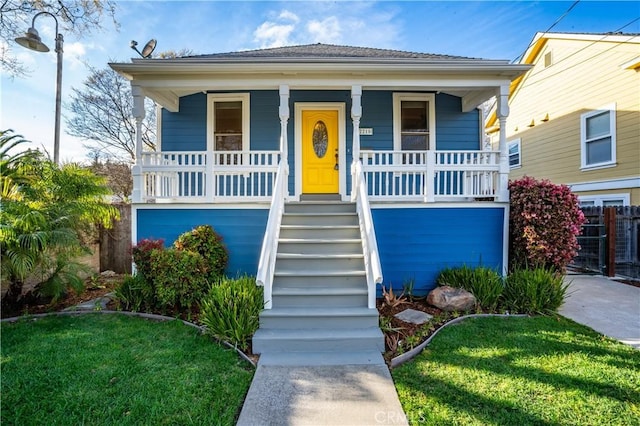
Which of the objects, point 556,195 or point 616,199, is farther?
point 616,199

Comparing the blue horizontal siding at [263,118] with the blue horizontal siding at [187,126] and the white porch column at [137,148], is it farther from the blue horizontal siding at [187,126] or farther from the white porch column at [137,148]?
the white porch column at [137,148]

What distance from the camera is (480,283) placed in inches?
Answer: 175

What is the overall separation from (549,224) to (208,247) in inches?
202

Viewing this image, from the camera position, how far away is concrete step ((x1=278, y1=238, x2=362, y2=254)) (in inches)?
179

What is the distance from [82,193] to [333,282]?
420cm

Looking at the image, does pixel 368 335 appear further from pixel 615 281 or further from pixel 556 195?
pixel 615 281

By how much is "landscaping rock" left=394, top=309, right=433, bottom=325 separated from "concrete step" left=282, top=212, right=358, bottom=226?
1.61m

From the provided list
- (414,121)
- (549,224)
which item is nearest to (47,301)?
(414,121)

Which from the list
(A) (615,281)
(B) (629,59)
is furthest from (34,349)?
(B) (629,59)

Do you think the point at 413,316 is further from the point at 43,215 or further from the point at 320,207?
the point at 43,215

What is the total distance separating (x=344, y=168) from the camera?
6688 mm

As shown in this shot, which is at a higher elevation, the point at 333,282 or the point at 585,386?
the point at 333,282

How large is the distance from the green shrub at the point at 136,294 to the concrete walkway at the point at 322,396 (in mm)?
2224

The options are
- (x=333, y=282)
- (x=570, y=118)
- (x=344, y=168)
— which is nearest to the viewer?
(x=333, y=282)
